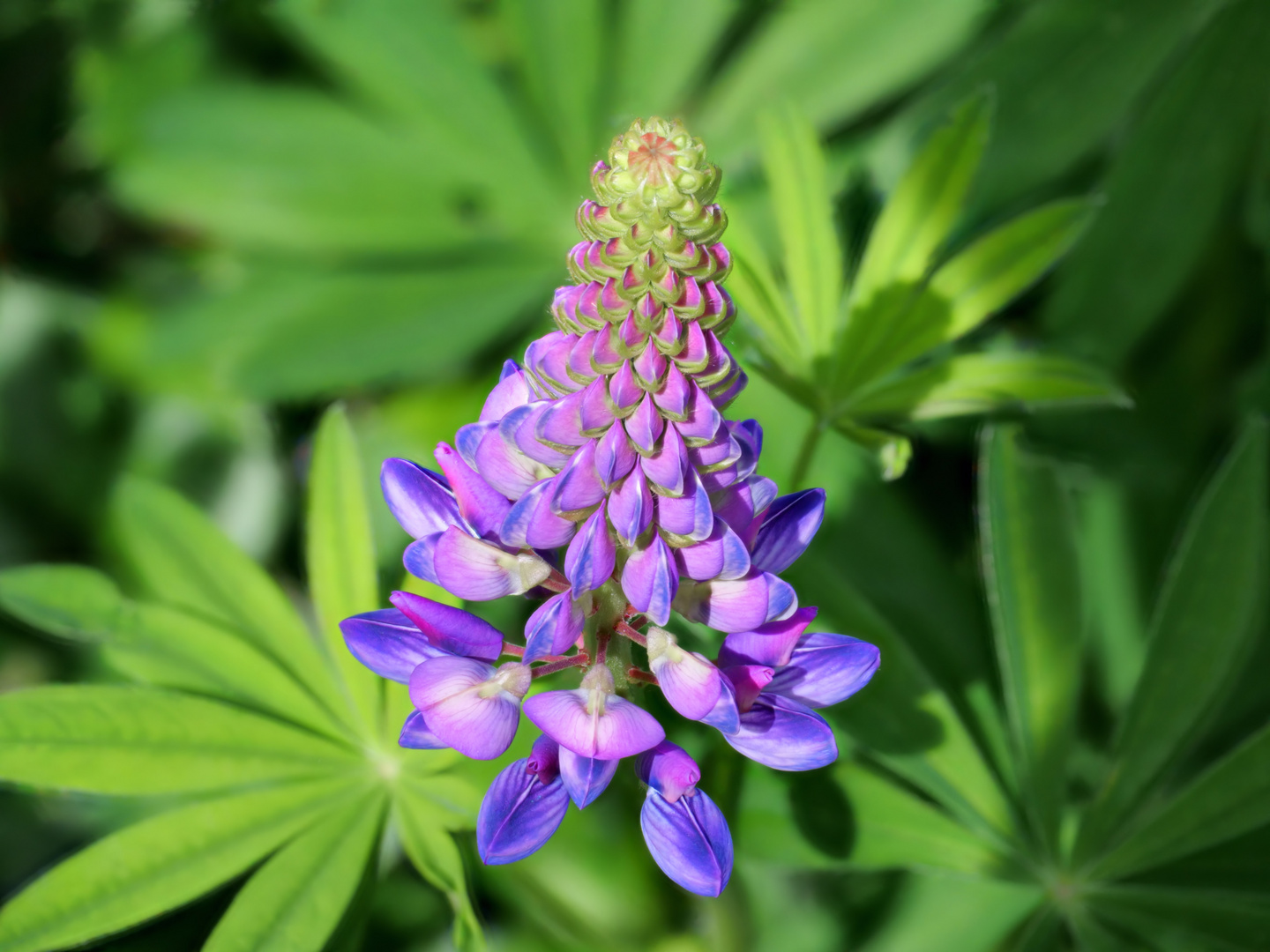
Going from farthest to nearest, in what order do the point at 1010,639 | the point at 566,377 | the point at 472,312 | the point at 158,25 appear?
the point at 158,25 → the point at 472,312 → the point at 1010,639 → the point at 566,377

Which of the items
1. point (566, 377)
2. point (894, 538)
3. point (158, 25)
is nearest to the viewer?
point (566, 377)

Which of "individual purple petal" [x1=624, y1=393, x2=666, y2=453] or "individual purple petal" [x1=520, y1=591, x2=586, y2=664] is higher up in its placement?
"individual purple petal" [x1=624, y1=393, x2=666, y2=453]

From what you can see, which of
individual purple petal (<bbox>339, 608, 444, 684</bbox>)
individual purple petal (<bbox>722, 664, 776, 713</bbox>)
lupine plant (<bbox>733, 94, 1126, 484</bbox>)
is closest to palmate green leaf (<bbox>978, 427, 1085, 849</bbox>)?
lupine plant (<bbox>733, 94, 1126, 484</bbox>)

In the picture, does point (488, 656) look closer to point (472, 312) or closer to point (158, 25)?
point (472, 312)

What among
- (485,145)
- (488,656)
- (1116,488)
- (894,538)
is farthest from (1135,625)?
(485,145)

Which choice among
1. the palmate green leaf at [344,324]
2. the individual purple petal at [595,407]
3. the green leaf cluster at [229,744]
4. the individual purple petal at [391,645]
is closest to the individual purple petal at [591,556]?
the individual purple petal at [595,407]

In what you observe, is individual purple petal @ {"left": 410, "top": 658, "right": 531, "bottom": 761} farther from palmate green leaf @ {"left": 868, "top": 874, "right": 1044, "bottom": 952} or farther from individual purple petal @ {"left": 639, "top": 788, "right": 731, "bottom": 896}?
palmate green leaf @ {"left": 868, "top": 874, "right": 1044, "bottom": 952}

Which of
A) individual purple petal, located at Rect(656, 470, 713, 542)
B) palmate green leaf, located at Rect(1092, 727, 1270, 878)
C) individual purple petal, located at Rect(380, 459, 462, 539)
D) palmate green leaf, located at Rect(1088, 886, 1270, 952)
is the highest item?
individual purple petal, located at Rect(380, 459, 462, 539)

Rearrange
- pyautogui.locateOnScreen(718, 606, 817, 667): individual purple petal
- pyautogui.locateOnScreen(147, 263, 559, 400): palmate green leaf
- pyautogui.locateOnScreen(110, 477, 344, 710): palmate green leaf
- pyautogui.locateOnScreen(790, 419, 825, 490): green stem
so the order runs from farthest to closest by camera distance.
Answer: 1. pyautogui.locateOnScreen(147, 263, 559, 400): palmate green leaf
2. pyautogui.locateOnScreen(110, 477, 344, 710): palmate green leaf
3. pyautogui.locateOnScreen(790, 419, 825, 490): green stem
4. pyautogui.locateOnScreen(718, 606, 817, 667): individual purple petal

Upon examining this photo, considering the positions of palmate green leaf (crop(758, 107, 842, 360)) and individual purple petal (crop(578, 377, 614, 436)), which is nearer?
individual purple petal (crop(578, 377, 614, 436))
